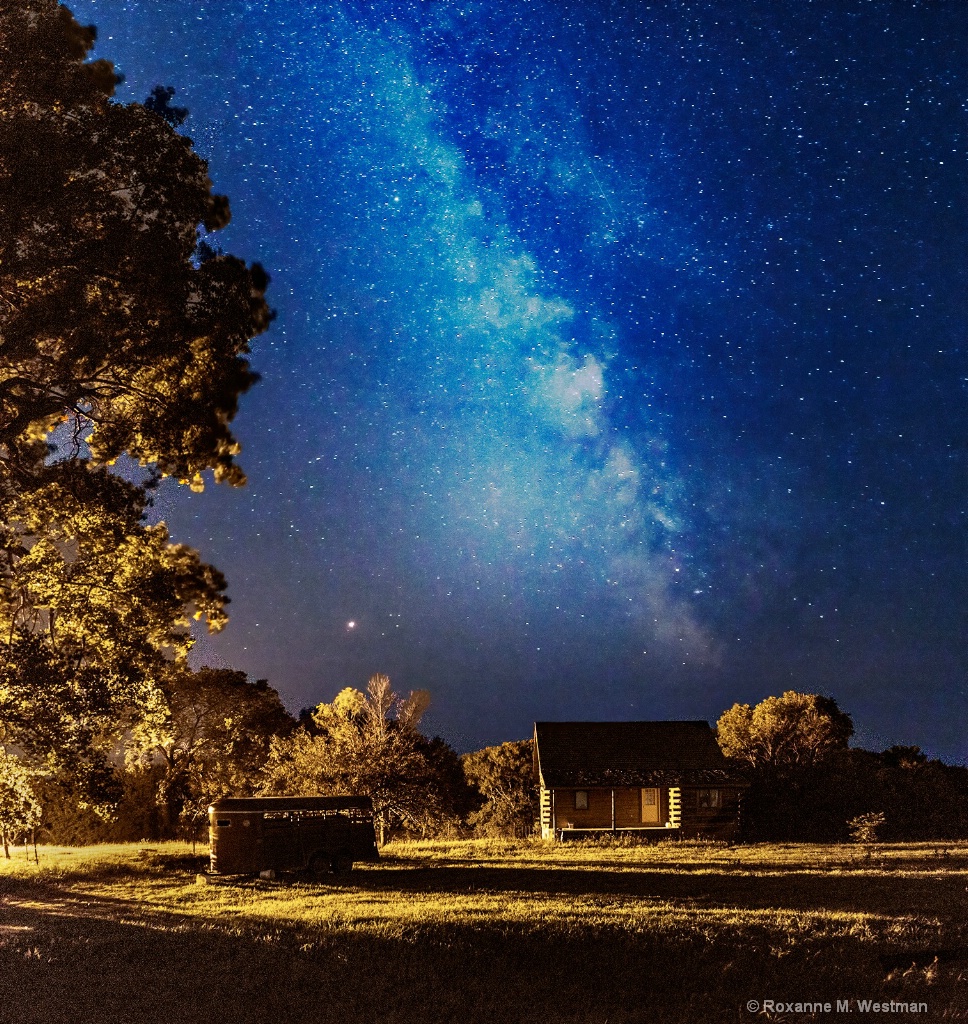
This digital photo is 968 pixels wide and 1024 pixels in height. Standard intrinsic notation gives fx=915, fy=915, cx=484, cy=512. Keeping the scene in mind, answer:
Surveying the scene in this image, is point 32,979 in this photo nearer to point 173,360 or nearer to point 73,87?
point 173,360

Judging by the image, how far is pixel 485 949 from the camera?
13938mm

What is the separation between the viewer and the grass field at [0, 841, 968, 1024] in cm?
1135

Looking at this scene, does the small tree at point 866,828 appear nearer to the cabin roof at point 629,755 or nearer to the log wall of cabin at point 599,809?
the cabin roof at point 629,755

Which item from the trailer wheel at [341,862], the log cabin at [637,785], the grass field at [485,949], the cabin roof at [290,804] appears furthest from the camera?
the log cabin at [637,785]

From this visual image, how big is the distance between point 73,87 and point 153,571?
7815 mm

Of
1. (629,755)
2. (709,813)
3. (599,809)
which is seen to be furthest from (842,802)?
(599,809)

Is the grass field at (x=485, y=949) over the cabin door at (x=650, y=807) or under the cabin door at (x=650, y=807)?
over

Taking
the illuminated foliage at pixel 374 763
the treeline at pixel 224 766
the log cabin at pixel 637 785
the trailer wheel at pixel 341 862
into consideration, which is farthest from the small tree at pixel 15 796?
the log cabin at pixel 637 785

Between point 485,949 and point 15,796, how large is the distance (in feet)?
30.2

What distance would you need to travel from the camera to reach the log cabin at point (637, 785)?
143 feet

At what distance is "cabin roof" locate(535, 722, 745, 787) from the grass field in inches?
794

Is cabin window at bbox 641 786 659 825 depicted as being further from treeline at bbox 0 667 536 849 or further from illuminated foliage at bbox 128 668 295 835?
illuminated foliage at bbox 128 668 295 835

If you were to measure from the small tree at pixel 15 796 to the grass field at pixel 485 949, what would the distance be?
1984 mm

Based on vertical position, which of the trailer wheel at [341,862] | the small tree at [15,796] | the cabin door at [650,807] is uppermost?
the small tree at [15,796]
